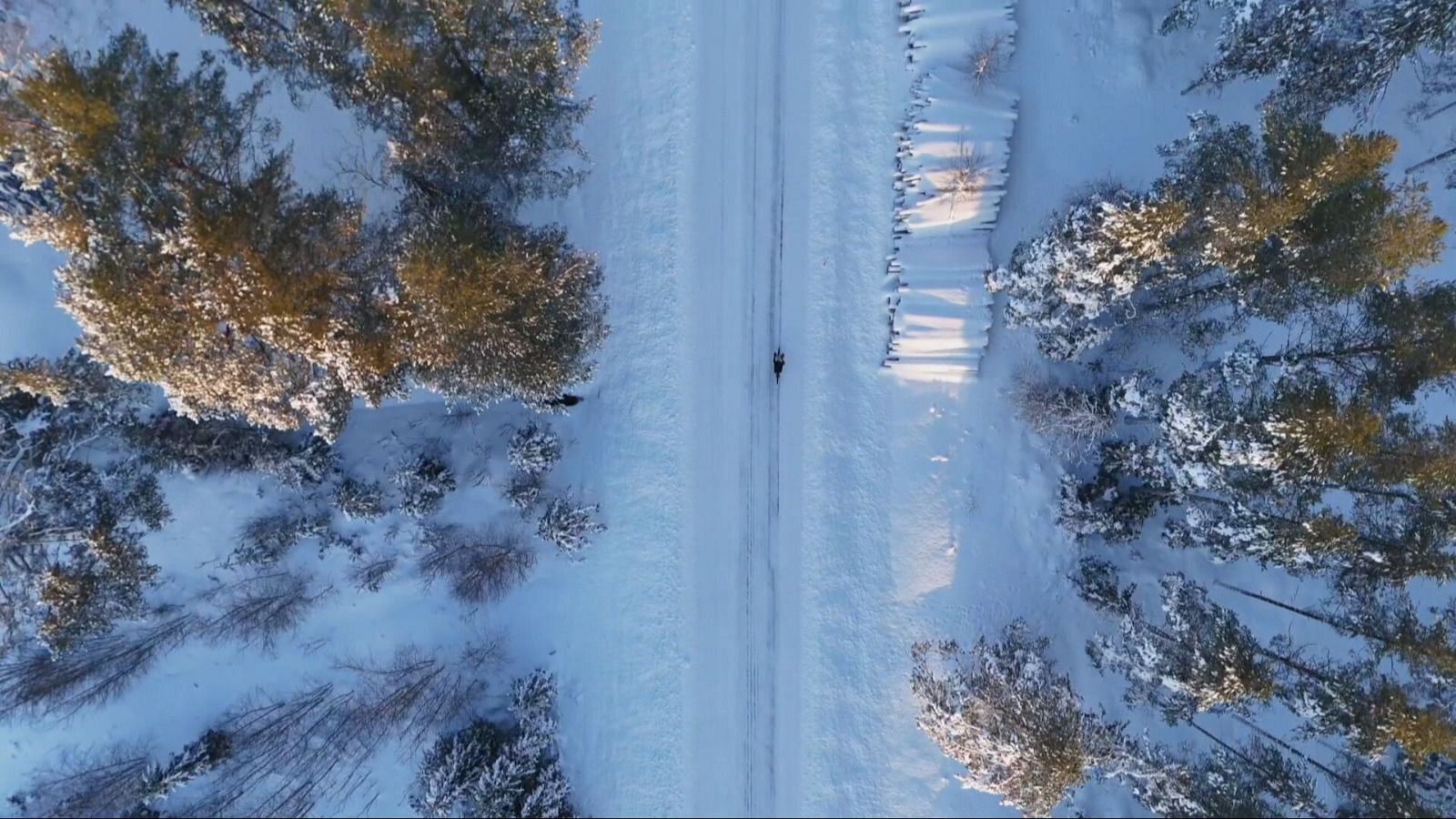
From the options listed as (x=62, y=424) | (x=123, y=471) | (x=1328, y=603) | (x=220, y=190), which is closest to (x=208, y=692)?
(x=123, y=471)

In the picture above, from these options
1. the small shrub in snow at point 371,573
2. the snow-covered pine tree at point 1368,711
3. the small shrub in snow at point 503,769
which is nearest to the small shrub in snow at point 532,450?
the small shrub in snow at point 371,573

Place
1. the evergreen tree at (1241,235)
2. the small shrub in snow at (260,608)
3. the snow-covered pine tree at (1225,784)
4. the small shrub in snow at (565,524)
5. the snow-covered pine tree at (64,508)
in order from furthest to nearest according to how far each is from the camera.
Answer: the small shrub in snow at (260,608), the small shrub in snow at (565,524), the snow-covered pine tree at (1225,784), the snow-covered pine tree at (64,508), the evergreen tree at (1241,235)

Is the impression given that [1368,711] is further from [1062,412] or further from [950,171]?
[950,171]

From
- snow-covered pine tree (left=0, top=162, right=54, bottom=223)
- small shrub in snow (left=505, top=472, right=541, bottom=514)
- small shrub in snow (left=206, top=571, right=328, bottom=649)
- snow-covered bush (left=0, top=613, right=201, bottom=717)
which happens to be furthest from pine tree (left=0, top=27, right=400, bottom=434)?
snow-covered bush (left=0, top=613, right=201, bottom=717)

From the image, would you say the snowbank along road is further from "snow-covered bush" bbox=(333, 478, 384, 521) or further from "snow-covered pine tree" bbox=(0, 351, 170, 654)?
"snow-covered pine tree" bbox=(0, 351, 170, 654)

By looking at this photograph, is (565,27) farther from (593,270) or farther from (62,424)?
(62,424)

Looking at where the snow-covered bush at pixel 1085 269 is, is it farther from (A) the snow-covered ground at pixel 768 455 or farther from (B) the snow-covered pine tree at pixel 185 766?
(B) the snow-covered pine tree at pixel 185 766

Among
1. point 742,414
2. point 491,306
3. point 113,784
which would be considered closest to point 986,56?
point 742,414
